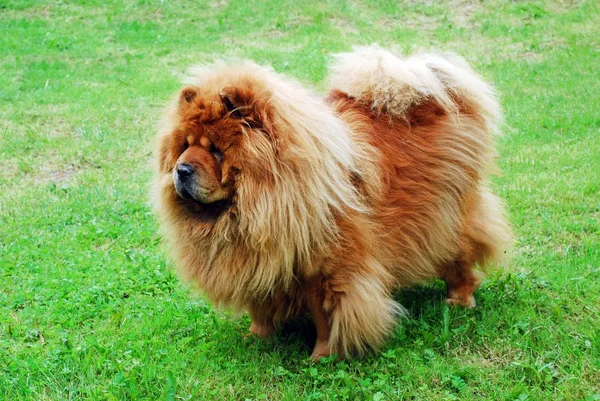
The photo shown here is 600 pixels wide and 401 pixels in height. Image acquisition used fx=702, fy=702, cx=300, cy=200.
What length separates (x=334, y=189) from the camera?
3.59 meters

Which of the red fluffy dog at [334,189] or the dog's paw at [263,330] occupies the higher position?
the red fluffy dog at [334,189]

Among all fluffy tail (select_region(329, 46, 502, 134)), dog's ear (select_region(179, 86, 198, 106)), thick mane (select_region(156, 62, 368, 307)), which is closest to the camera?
thick mane (select_region(156, 62, 368, 307))

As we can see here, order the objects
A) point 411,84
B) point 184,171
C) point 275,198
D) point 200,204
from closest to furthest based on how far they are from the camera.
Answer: point 184,171 < point 275,198 < point 200,204 < point 411,84

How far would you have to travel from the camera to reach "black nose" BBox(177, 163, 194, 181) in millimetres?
3381

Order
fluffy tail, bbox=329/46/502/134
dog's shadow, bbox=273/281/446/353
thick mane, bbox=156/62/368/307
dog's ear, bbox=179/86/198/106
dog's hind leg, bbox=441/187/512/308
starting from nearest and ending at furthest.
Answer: thick mane, bbox=156/62/368/307 → dog's ear, bbox=179/86/198/106 → fluffy tail, bbox=329/46/502/134 → dog's shadow, bbox=273/281/446/353 → dog's hind leg, bbox=441/187/512/308

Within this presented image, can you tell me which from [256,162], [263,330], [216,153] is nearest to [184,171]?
[216,153]

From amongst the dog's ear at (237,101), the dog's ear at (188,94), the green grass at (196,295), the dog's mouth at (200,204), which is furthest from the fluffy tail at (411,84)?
the green grass at (196,295)

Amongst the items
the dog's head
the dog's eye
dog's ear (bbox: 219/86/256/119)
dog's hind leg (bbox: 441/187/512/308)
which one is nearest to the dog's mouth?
the dog's head

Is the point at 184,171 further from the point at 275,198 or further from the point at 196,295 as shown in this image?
the point at 196,295

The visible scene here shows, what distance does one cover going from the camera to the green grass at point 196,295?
12.3 feet

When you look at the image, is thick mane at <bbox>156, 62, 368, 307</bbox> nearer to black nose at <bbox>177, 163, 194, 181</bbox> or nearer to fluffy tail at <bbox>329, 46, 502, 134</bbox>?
black nose at <bbox>177, 163, 194, 181</bbox>

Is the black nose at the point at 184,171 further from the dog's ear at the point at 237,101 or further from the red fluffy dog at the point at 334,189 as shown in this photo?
the dog's ear at the point at 237,101

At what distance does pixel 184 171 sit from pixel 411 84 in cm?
151

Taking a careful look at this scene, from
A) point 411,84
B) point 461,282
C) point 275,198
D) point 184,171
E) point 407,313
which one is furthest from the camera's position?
point 461,282
